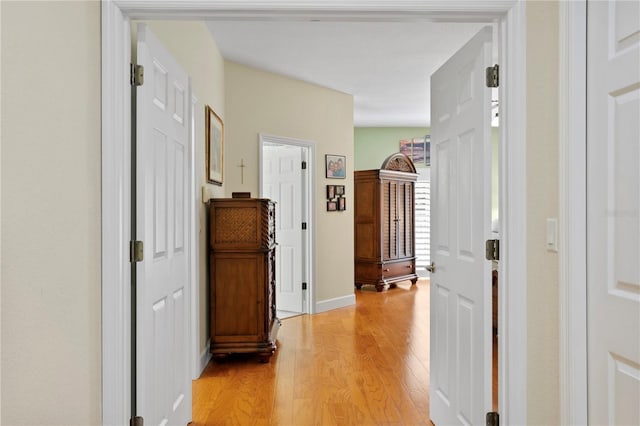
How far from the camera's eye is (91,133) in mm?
1629

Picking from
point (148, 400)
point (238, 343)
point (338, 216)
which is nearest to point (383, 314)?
point (338, 216)

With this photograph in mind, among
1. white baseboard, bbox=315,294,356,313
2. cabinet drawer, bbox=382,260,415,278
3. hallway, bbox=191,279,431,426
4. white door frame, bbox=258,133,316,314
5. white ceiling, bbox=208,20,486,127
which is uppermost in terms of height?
white ceiling, bbox=208,20,486,127

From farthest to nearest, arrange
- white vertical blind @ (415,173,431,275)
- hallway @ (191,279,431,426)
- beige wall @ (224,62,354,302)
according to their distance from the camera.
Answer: white vertical blind @ (415,173,431,275) < beige wall @ (224,62,354,302) < hallway @ (191,279,431,426)

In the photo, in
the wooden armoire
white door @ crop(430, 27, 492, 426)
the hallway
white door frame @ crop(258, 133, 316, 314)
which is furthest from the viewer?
the wooden armoire

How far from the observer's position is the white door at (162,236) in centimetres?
190

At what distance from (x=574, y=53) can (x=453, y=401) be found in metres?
1.66

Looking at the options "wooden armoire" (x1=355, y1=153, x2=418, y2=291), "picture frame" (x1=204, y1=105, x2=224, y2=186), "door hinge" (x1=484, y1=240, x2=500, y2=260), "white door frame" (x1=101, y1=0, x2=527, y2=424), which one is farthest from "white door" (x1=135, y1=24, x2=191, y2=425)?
"wooden armoire" (x1=355, y1=153, x2=418, y2=291)

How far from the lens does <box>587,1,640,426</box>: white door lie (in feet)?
4.52

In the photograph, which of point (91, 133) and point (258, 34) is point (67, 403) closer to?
point (91, 133)

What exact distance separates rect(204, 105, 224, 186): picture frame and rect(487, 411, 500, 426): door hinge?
9.01 feet

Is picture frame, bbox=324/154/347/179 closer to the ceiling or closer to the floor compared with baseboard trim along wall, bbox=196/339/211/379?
closer to the ceiling

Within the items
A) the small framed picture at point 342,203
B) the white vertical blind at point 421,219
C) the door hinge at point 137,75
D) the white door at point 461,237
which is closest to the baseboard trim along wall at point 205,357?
the white door at point 461,237

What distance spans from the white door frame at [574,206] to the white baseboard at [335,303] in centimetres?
424

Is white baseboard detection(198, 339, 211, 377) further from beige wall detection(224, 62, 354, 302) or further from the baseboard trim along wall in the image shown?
beige wall detection(224, 62, 354, 302)
